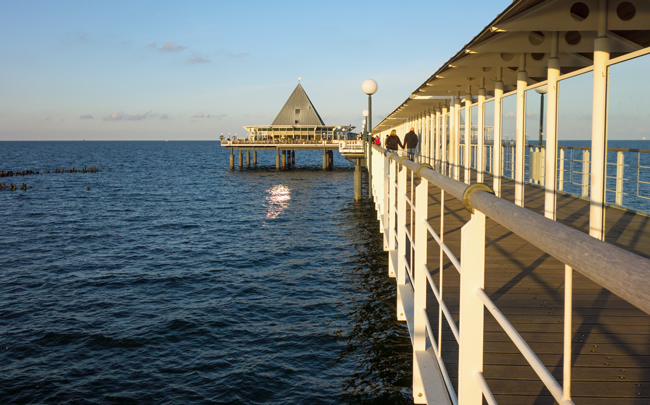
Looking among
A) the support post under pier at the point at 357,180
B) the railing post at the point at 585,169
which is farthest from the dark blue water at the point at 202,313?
the railing post at the point at 585,169

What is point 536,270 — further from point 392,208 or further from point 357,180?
point 357,180

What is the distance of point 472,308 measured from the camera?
6.12 ft

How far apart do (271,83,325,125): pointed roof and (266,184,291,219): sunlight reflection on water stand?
35.8 meters

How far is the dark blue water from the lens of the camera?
8984mm

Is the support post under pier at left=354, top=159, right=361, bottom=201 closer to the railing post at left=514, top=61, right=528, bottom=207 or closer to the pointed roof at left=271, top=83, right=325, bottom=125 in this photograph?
the railing post at left=514, top=61, right=528, bottom=207

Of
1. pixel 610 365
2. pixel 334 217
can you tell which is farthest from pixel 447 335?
pixel 334 217

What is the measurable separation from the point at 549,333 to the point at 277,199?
33.4 metres

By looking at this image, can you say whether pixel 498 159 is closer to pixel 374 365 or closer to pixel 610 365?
pixel 374 365

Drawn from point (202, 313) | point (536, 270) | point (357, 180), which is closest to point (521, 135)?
point (536, 270)

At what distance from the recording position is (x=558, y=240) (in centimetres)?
117

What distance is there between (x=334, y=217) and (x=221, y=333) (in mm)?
15739

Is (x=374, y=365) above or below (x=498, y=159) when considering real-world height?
below

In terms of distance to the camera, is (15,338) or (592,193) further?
(15,338)

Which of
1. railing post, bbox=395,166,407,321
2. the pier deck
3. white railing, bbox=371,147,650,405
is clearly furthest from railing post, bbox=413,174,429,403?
railing post, bbox=395,166,407,321
